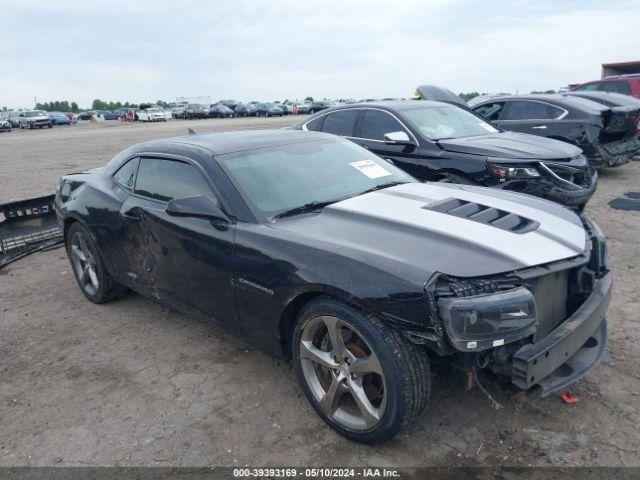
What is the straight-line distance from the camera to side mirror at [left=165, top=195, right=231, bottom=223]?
305cm

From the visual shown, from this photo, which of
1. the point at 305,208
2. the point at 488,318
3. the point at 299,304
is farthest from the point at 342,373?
the point at 305,208

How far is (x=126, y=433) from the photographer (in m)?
2.87

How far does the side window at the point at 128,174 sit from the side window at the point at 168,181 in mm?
73

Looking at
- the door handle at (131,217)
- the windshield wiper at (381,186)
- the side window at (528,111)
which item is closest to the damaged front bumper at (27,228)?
the door handle at (131,217)

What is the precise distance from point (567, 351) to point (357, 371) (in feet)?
3.44

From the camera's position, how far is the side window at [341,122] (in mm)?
7004

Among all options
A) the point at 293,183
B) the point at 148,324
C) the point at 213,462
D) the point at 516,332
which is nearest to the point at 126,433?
the point at 213,462

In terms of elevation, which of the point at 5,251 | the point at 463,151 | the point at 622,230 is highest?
the point at 463,151

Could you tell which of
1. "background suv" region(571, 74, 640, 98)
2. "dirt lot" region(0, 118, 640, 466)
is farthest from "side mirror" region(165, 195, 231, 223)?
"background suv" region(571, 74, 640, 98)

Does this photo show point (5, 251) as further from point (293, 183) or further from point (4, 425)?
point (293, 183)

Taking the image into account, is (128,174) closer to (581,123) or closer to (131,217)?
(131,217)

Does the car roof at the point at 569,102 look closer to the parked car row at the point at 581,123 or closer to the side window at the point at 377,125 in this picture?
the parked car row at the point at 581,123

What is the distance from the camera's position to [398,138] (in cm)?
615

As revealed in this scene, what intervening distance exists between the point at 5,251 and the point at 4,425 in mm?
3545
